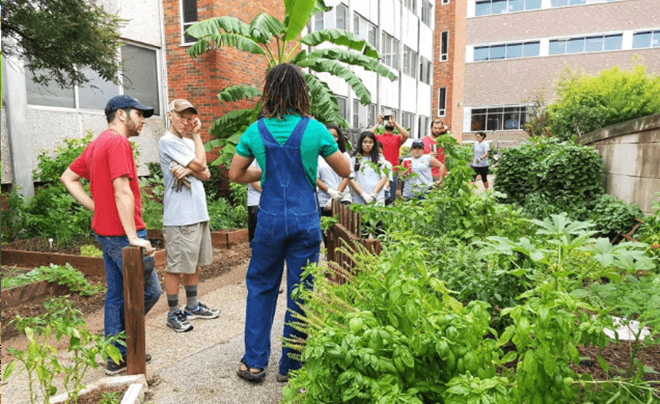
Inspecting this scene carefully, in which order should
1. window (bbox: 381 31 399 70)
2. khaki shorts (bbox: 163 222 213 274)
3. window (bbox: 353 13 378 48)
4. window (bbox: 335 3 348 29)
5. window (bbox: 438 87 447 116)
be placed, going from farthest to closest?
window (bbox: 438 87 447 116), window (bbox: 381 31 399 70), window (bbox: 353 13 378 48), window (bbox: 335 3 348 29), khaki shorts (bbox: 163 222 213 274)

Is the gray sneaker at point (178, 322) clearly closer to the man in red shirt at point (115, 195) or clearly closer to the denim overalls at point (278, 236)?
the man in red shirt at point (115, 195)

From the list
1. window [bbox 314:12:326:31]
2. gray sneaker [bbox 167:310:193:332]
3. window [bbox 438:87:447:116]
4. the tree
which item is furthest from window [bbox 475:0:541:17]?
gray sneaker [bbox 167:310:193:332]

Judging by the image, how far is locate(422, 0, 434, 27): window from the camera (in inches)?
→ 1156

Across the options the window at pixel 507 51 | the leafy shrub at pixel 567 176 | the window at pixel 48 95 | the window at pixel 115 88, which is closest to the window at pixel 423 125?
the window at pixel 507 51

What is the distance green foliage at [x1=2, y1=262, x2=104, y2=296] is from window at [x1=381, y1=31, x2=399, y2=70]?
20.1 m

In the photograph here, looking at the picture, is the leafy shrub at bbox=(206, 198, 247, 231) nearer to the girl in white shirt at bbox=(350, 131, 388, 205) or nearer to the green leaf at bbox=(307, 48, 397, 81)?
the girl in white shirt at bbox=(350, 131, 388, 205)

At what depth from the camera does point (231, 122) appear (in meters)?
10.3

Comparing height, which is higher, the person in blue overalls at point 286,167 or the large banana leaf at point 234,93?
the large banana leaf at point 234,93

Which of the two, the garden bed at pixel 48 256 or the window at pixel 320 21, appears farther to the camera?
the window at pixel 320 21

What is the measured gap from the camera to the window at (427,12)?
2936 centimetres

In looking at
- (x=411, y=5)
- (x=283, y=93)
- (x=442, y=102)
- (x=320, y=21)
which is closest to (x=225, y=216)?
(x=283, y=93)

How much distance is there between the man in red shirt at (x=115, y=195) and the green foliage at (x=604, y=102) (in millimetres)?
14847

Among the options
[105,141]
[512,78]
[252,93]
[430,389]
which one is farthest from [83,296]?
[512,78]

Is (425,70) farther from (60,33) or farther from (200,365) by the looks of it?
(200,365)
